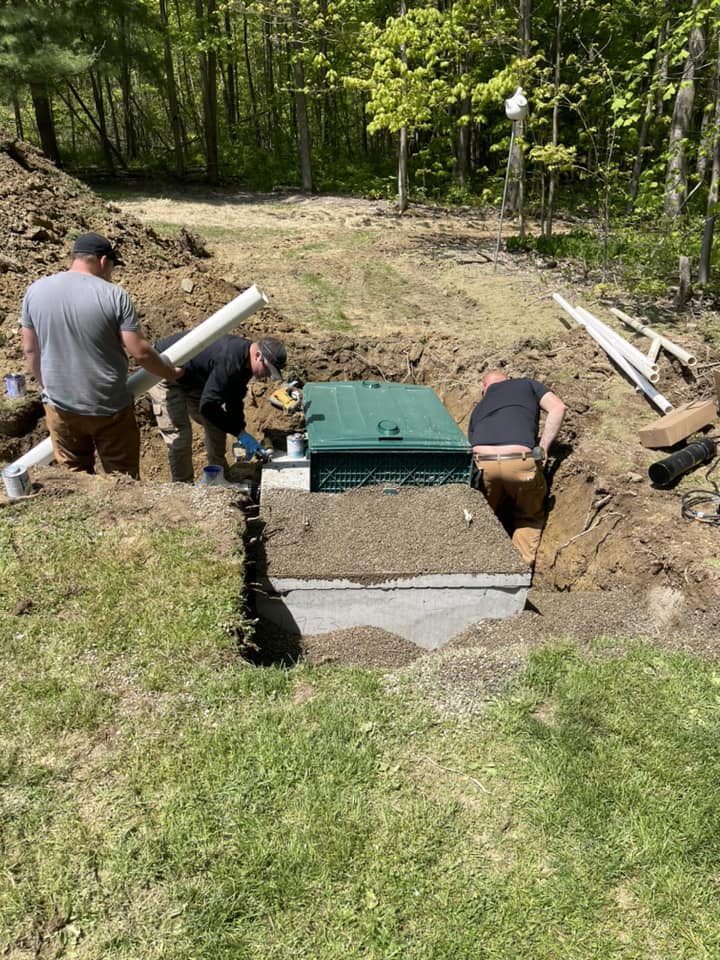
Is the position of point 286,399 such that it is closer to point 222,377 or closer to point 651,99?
point 222,377

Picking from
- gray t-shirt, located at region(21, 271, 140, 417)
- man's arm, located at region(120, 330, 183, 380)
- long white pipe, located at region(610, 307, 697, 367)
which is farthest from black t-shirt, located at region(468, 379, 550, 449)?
gray t-shirt, located at region(21, 271, 140, 417)

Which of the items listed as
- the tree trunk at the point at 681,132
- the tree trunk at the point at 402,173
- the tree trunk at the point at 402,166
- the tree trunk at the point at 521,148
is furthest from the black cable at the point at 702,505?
the tree trunk at the point at 402,173

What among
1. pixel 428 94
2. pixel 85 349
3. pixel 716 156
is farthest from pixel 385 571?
pixel 428 94

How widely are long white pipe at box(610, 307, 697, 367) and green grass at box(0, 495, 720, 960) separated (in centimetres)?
482

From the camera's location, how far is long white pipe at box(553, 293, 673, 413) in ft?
22.9

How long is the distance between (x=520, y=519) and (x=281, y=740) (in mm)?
4231

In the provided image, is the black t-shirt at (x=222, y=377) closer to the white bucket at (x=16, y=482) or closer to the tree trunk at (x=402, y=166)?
the white bucket at (x=16, y=482)

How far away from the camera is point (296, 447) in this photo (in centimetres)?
580

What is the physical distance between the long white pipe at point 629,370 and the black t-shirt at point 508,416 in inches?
65.1

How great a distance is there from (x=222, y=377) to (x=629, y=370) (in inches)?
191

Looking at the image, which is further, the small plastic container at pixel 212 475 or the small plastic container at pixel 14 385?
the small plastic container at pixel 14 385

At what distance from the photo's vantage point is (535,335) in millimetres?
9391

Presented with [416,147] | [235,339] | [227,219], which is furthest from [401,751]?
[416,147]

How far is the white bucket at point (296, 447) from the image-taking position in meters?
5.79
